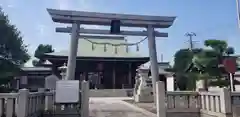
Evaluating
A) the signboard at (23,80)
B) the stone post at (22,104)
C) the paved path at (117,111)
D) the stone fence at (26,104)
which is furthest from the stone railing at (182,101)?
the signboard at (23,80)

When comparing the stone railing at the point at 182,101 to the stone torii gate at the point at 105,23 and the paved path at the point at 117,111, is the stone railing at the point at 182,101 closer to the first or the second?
the paved path at the point at 117,111

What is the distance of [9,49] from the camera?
16.6 metres

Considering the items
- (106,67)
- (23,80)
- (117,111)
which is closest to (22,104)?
(117,111)

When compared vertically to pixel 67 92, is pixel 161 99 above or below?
below

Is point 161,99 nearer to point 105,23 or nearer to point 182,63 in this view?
point 182,63

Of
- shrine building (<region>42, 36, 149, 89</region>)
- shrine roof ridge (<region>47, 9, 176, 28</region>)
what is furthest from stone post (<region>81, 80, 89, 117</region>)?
shrine building (<region>42, 36, 149, 89</region>)

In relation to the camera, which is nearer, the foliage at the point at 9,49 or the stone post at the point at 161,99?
the stone post at the point at 161,99

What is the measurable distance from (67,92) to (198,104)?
18.4ft

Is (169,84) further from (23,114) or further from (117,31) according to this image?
(23,114)

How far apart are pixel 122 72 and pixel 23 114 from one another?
1013 inches

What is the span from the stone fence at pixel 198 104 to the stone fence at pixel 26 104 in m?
3.10

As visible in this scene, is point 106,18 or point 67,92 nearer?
point 67,92

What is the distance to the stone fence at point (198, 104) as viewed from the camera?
8.80m

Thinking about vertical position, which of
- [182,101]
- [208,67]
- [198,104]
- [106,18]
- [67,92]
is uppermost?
[106,18]
